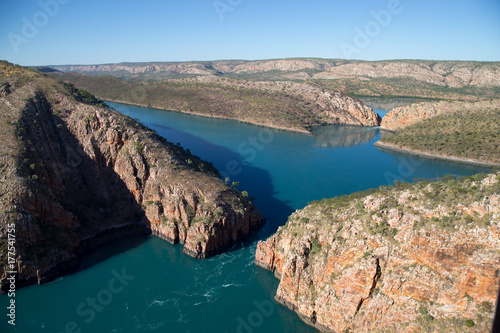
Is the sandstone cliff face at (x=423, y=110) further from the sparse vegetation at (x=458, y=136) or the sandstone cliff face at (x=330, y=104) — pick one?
the sandstone cliff face at (x=330, y=104)

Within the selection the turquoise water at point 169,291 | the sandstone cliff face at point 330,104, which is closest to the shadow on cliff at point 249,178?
the turquoise water at point 169,291

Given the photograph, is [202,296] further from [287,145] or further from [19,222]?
[287,145]

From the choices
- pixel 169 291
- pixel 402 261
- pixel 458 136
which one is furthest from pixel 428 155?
pixel 169 291

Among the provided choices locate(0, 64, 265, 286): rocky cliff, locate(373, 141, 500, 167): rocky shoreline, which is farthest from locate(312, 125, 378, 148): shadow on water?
locate(0, 64, 265, 286): rocky cliff

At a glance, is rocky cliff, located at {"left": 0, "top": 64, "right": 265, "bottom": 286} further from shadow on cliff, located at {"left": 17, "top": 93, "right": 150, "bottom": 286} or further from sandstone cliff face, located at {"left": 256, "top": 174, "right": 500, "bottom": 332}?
sandstone cliff face, located at {"left": 256, "top": 174, "right": 500, "bottom": 332}

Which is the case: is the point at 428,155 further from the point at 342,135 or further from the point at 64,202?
the point at 64,202
